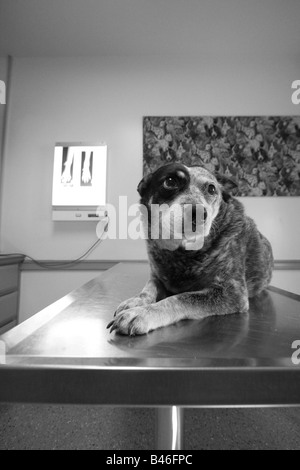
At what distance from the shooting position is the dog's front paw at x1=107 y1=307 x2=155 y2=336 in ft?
1.56

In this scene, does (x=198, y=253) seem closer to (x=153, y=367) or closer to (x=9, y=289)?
(x=153, y=367)

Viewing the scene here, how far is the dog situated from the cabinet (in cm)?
182

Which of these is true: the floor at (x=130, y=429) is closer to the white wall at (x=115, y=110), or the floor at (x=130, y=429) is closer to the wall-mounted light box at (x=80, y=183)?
the white wall at (x=115, y=110)

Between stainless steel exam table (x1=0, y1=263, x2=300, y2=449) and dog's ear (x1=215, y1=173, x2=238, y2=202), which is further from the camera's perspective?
dog's ear (x1=215, y1=173, x2=238, y2=202)

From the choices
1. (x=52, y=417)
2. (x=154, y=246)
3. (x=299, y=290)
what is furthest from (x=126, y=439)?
(x=299, y=290)

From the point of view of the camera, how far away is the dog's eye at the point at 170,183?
0.70 meters

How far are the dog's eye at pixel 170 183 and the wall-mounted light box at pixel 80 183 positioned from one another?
1818 mm

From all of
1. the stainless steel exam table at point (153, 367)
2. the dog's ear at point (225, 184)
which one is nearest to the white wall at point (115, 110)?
the dog's ear at point (225, 184)

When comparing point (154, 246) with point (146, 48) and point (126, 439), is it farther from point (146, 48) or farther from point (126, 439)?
point (146, 48)

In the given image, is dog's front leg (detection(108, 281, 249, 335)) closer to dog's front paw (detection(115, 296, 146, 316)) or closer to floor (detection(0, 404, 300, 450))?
dog's front paw (detection(115, 296, 146, 316))

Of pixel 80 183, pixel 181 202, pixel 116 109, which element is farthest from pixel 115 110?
pixel 181 202

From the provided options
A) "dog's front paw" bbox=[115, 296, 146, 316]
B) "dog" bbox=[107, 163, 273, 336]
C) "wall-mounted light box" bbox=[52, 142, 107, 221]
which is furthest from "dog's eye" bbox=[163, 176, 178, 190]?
"wall-mounted light box" bbox=[52, 142, 107, 221]

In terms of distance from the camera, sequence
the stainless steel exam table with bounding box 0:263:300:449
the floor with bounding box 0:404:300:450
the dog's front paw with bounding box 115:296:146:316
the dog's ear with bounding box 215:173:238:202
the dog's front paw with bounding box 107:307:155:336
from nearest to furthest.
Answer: the stainless steel exam table with bounding box 0:263:300:449 < the dog's front paw with bounding box 107:307:155:336 < the dog's front paw with bounding box 115:296:146:316 < the dog's ear with bounding box 215:173:238:202 < the floor with bounding box 0:404:300:450

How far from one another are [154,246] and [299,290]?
2315 mm
